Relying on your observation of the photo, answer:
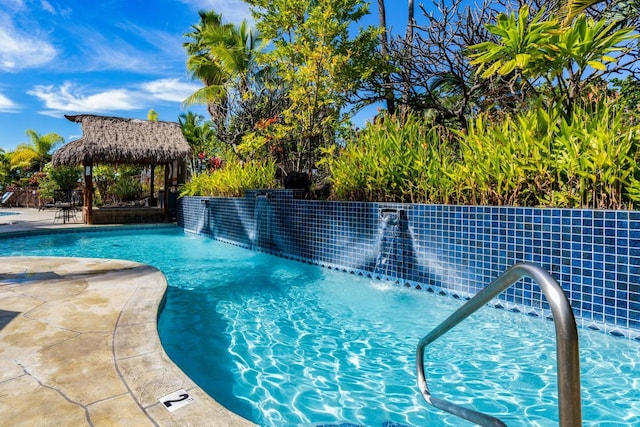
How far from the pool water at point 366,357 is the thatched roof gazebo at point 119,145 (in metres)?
10.1

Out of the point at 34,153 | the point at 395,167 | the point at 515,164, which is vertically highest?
the point at 34,153

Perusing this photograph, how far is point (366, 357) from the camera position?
317 centimetres

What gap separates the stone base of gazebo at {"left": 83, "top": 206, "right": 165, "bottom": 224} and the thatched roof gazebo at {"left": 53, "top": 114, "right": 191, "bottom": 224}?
10.4 inches

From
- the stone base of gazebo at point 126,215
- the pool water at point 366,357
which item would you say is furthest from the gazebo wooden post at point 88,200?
the pool water at point 366,357

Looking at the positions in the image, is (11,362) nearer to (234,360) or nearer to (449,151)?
(234,360)

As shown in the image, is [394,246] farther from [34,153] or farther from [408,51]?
[34,153]

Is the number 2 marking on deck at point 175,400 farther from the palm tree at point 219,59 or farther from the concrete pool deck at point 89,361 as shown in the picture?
the palm tree at point 219,59

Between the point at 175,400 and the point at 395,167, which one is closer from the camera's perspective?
the point at 175,400

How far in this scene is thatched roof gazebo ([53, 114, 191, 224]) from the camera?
43.2 feet

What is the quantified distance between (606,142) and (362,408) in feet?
11.1

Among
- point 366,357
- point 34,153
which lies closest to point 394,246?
point 366,357

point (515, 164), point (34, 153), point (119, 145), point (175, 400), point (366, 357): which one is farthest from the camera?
point (34, 153)

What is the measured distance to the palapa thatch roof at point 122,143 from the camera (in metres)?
13.2

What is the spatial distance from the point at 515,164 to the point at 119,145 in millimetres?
13675
